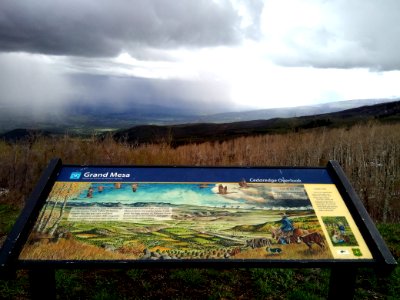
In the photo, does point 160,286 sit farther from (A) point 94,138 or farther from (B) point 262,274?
(A) point 94,138

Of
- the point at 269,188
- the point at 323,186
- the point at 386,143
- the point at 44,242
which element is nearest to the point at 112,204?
the point at 44,242

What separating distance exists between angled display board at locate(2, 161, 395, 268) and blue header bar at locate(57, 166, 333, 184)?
1 cm

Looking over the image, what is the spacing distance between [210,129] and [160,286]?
437ft

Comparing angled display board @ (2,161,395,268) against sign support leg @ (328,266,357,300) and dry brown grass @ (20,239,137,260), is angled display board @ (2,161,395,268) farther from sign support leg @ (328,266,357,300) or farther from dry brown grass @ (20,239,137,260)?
sign support leg @ (328,266,357,300)

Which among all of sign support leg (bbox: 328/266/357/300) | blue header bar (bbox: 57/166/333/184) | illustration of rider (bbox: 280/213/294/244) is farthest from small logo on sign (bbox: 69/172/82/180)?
sign support leg (bbox: 328/266/357/300)

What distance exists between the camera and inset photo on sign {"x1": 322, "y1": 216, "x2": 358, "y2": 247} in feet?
14.5

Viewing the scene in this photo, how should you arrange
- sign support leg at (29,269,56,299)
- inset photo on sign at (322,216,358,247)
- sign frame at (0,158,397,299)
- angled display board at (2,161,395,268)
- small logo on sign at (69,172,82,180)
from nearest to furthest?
sign frame at (0,158,397,299)
angled display board at (2,161,395,268)
inset photo on sign at (322,216,358,247)
sign support leg at (29,269,56,299)
small logo on sign at (69,172,82,180)

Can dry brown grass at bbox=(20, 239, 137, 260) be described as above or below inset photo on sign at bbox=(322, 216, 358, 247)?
below

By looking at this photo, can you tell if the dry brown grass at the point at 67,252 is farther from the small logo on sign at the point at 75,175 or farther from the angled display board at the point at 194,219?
the small logo on sign at the point at 75,175

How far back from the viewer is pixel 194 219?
464cm

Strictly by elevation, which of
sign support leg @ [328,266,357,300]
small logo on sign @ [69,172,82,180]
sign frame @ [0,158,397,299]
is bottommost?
sign support leg @ [328,266,357,300]

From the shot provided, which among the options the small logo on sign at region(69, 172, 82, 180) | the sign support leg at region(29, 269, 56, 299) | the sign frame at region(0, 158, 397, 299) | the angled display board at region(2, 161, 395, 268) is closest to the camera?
the sign frame at region(0, 158, 397, 299)

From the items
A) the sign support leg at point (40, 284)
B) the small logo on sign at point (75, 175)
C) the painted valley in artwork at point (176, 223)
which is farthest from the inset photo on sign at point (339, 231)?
the sign support leg at point (40, 284)

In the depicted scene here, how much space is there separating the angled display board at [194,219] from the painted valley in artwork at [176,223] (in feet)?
0.04
